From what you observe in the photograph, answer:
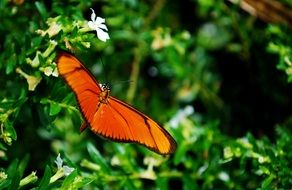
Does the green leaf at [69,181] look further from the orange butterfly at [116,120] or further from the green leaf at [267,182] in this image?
the green leaf at [267,182]

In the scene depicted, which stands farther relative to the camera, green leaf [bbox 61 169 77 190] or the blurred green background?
the blurred green background

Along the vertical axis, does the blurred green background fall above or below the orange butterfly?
below

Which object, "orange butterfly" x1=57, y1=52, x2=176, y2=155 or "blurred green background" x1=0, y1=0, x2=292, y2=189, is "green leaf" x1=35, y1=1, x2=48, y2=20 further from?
"orange butterfly" x1=57, y1=52, x2=176, y2=155

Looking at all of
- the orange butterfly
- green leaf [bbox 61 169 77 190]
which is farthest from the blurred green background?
the orange butterfly

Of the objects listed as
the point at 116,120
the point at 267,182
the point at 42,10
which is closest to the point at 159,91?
the point at 42,10

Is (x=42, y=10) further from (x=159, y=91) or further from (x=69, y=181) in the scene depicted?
(x=159, y=91)

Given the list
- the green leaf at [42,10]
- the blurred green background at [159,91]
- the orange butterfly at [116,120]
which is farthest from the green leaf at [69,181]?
the green leaf at [42,10]

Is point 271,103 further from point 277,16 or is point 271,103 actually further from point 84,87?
point 84,87

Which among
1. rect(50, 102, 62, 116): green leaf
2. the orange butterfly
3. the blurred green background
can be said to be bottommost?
the blurred green background
